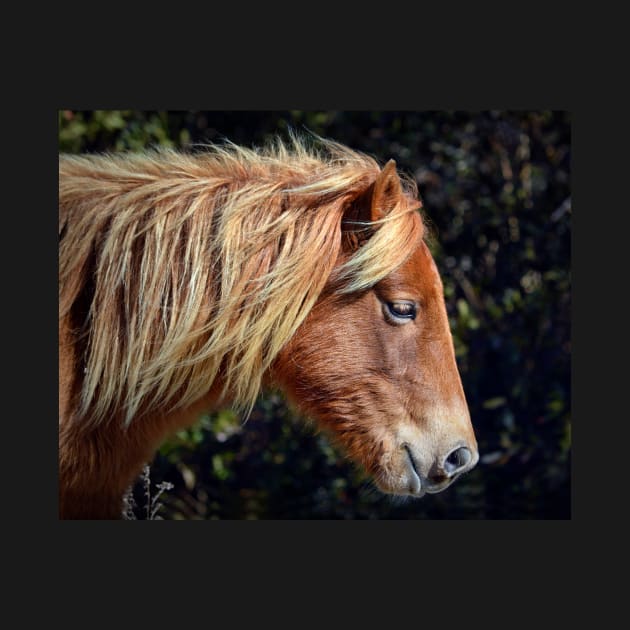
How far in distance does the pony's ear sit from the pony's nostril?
2.24 feet

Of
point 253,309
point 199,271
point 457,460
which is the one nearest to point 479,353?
point 457,460

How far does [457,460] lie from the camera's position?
7.83ft

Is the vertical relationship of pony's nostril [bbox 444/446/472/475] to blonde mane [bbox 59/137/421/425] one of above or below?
below

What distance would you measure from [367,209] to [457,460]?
0.79 meters

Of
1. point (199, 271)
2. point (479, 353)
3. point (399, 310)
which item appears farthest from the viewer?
point (479, 353)

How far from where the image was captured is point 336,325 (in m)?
2.35

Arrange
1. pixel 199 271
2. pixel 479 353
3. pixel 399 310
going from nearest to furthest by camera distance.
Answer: pixel 199 271 → pixel 399 310 → pixel 479 353

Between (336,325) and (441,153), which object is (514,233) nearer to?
(441,153)

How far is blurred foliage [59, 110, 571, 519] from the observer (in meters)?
3.76

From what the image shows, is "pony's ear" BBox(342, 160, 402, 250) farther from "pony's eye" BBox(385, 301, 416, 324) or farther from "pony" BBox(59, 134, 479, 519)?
"pony's eye" BBox(385, 301, 416, 324)

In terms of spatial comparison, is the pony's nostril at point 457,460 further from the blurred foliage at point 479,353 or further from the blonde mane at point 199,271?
the blurred foliage at point 479,353

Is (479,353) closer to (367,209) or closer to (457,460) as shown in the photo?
(457,460)

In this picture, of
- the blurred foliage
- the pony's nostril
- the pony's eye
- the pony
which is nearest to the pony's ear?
the pony

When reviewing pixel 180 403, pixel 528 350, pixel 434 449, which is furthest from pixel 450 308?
pixel 180 403
